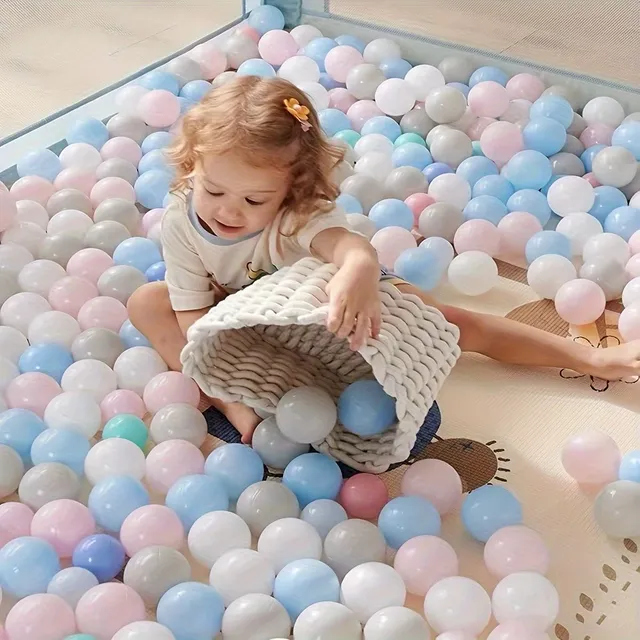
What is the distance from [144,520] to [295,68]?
107 centimetres

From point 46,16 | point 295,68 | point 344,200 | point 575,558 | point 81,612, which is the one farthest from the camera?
point 295,68

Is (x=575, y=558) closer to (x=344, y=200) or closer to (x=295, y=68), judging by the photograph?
(x=344, y=200)

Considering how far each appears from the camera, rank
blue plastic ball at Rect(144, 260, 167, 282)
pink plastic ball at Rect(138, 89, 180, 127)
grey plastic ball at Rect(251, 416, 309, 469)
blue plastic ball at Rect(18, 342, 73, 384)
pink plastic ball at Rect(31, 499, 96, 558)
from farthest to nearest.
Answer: pink plastic ball at Rect(138, 89, 180, 127) → blue plastic ball at Rect(144, 260, 167, 282) → blue plastic ball at Rect(18, 342, 73, 384) → grey plastic ball at Rect(251, 416, 309, 469) → pink plastic ball at Rect(31, 499, 96, 558)

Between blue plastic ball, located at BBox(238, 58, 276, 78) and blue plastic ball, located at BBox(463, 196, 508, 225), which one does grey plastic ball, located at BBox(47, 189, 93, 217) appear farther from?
blue plastic ball, located at BBox(463, 196, 508, 225)

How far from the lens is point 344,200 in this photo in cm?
156

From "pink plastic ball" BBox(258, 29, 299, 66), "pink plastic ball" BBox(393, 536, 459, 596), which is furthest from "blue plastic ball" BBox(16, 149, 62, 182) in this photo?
"pink plastic ball" BBox(393, 536, 459, 596)

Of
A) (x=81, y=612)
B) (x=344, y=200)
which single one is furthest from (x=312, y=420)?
(x=344, y=200)

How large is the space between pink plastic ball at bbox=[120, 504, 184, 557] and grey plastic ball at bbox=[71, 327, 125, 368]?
282 millimetres

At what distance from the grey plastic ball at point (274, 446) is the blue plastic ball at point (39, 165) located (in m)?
0.69

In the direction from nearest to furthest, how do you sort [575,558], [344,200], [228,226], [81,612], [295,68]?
[81,612], [575,558], [228,226], [344,200], [295,68]

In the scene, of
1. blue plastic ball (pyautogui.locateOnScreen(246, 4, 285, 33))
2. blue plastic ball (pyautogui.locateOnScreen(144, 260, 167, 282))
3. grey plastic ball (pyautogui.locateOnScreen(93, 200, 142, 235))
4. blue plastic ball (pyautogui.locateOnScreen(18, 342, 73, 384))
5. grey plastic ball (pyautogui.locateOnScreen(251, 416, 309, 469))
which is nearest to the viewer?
grey plastic ball (pyautogui.locateOnScreen(251, 416, 309, 469))

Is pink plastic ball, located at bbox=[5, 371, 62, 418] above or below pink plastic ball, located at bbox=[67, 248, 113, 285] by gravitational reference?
above

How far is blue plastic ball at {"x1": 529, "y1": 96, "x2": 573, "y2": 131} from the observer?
68.1 inches

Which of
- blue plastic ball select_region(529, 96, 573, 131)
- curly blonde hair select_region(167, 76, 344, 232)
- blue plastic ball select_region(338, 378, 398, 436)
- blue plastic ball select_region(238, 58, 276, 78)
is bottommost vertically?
blue plastic ball select_region(238, 58, 276, 78)
